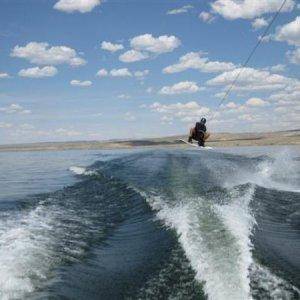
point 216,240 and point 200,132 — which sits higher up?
point 200,132

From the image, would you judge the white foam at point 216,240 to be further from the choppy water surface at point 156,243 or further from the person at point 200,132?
the person at point 200,132

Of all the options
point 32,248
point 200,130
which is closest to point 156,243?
point 32,248

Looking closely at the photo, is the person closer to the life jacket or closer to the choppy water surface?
the life jacket

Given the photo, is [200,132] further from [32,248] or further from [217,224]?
[32,248]

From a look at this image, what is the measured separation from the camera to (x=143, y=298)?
22.7 ft

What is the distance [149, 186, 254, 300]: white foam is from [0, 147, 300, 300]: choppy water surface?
0.02 meters

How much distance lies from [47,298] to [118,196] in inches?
423

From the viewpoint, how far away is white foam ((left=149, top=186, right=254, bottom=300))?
7.00m

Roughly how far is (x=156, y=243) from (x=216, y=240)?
4.46ft

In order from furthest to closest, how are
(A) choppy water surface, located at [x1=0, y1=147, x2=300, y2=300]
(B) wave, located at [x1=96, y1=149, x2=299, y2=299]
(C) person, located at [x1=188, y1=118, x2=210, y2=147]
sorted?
(C) person, located at [x1=188, y1=118, x2=210, y2=147], (A) choppy water surface, located at [x1=0, y1=147, x2=300, y2=300], (B) wave, located at [x1=96, y1=149, x2=299, y2=299]

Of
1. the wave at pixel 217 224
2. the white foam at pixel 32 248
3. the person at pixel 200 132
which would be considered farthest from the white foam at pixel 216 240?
the person at pixel 200 132

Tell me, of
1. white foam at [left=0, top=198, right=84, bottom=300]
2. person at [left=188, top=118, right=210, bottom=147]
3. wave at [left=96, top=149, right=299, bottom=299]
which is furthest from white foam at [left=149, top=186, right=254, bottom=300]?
person at [left=188, top=118, right=210, bottom=147]

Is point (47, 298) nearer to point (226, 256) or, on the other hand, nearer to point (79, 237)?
Answer: point (226, 256)

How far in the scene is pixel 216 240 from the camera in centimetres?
939
